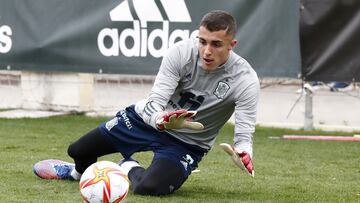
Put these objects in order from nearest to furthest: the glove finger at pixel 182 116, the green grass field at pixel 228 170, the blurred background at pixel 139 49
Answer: the glove finger at pixel 182 116
the green grass field at pixel 228 170
the blurred background at pixel 139 49

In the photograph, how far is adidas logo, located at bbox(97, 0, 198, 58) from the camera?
1094 cm

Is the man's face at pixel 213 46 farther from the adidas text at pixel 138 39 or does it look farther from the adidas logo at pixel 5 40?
the adidas logo at pixel 5 40

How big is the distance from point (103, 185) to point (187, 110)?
0.83m

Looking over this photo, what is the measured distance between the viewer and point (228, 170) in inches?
306

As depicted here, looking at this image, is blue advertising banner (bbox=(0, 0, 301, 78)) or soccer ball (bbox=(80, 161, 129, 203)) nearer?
soccer ball (bbox=(80, 161, 129, 203))

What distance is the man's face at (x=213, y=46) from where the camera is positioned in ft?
19.4

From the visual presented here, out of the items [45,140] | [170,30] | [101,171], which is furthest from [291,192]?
[170,30]

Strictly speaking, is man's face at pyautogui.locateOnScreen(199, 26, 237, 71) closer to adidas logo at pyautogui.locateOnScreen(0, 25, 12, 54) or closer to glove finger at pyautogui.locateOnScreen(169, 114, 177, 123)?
glove finger at pyautogui.locateOnScreen(169, 114, 177, 123)

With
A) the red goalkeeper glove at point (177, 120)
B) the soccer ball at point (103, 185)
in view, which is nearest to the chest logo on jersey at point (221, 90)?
the red goalkeeper glove at point (177, 120)

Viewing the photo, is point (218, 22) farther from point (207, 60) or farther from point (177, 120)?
point (177, 120)

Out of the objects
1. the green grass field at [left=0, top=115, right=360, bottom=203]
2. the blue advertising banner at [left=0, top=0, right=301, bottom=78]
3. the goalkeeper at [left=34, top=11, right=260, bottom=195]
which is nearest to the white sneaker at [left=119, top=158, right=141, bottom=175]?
the goalkeeper at [left=34, top=11, right=260, bottom=195]

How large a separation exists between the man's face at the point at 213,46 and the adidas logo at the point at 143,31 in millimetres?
4737

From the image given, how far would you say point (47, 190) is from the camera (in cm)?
633

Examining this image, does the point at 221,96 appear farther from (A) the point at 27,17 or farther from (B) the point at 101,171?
(A) the point at 27,17
